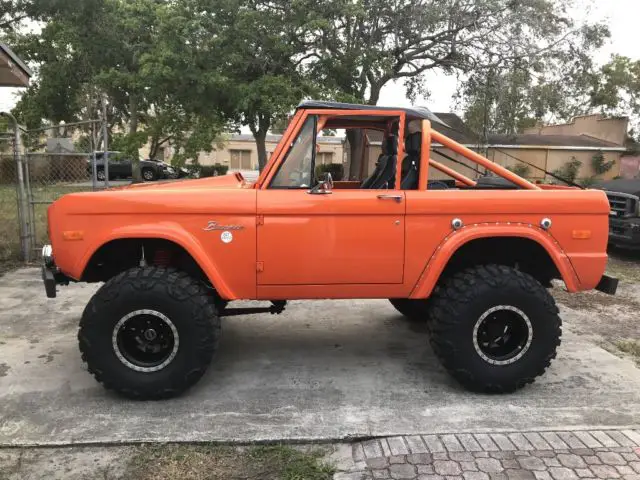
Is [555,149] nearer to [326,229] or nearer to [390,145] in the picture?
[390,145]

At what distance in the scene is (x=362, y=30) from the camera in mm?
21359

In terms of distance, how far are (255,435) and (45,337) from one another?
277 cm

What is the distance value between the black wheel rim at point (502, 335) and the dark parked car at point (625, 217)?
6.54m

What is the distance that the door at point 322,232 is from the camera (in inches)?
148

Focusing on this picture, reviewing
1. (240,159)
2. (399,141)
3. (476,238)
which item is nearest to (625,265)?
(476,238)

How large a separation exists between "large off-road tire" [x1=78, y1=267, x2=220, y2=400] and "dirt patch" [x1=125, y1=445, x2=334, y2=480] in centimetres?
62

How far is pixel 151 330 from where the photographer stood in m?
3.83

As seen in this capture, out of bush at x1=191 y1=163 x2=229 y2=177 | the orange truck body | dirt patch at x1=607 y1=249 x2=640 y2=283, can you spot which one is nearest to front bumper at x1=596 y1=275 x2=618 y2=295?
the orange truck body

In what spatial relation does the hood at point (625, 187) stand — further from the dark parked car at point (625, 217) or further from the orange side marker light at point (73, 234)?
the orange side marker light at point (73, 234)

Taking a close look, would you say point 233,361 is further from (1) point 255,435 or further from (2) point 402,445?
(2) point 402,445

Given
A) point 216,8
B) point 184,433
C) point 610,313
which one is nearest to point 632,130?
point 216,8

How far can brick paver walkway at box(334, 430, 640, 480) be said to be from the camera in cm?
296

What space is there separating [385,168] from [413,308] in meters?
1.92

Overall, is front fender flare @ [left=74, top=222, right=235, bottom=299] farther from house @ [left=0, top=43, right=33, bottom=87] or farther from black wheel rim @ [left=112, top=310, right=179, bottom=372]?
house @ [left=0, top=43, right=33, bottom=87]
